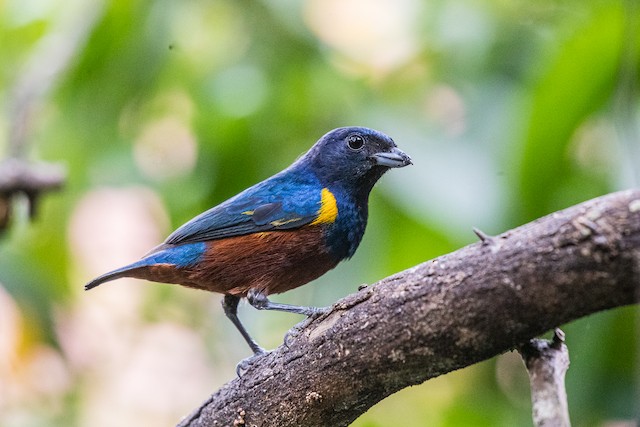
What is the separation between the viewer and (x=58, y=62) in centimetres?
528

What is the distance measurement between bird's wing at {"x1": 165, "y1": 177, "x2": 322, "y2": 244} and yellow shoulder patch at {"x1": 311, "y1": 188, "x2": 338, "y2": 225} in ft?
0.06

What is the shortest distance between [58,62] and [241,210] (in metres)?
1.96

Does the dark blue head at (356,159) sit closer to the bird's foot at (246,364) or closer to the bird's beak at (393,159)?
the bird's beak at (393,159)

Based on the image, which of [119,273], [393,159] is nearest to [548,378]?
[393,159]

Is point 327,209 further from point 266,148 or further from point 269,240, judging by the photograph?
point 266,148

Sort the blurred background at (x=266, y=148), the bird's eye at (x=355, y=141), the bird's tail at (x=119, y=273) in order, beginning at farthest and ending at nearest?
the blurred background at (x=266, y=148), the bird's eye at (x=355, y=141), the bird's tail at (x=119, y=273)

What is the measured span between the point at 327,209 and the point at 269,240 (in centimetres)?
30

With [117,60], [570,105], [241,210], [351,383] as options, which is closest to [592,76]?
[570,105]

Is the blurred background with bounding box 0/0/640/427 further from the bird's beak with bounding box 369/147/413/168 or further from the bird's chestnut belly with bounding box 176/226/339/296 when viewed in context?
the bird's chestnut belly with bounding box 176/226/339/296

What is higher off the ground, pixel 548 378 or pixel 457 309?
pixel 457 309

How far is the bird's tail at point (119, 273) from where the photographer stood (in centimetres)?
383

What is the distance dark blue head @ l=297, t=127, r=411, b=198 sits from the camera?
4.18 m

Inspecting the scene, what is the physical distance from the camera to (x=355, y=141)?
4.25 m

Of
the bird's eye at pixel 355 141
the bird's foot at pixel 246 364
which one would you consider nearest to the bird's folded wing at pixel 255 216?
the bird's eye at pixel 355 141
